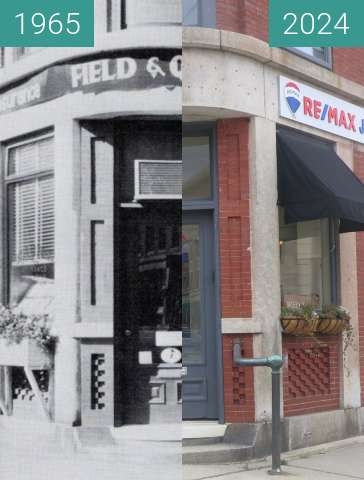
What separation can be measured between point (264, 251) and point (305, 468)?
5.69 ft

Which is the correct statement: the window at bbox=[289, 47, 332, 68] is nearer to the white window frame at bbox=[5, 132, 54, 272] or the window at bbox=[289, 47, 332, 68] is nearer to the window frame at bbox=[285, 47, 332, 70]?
the window frame at bbox=[285, 47, 332, 70]

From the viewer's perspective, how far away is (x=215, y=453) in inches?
211

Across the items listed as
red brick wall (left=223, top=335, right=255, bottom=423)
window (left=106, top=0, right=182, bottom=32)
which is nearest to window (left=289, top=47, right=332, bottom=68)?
red brick wall (left=223, top=335, right=255, bottom=423)

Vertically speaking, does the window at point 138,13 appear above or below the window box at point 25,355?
above

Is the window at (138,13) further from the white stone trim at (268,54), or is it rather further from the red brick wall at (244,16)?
the red brick wall at (244,16)

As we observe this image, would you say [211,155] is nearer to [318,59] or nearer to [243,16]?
[243,16]

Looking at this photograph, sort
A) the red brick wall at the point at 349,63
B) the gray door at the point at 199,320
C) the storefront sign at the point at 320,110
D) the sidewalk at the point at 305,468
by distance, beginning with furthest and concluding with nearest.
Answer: the red brick wall at the point at 349,63
the storefront sign at the point at 320,110
the gray door at the point at 199,320
the sidewalk at the point at 305,468

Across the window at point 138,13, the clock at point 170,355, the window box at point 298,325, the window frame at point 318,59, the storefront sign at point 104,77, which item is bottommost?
the window box at point 298,325

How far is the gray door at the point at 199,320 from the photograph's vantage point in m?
5.93

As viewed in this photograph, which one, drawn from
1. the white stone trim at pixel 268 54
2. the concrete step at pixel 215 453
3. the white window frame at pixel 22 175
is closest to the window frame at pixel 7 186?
the white window frame at pixel 22 175

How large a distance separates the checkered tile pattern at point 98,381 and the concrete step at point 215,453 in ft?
12.5

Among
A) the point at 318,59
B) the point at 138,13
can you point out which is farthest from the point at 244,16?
the point at 138,13

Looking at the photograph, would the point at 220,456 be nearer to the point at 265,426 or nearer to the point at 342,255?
the point at 265,426

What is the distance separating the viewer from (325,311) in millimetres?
6582
